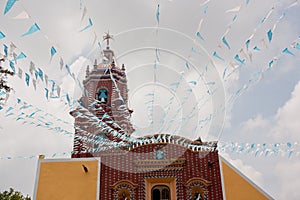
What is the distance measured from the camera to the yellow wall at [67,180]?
13953 millimetres

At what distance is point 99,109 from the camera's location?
20.0 m

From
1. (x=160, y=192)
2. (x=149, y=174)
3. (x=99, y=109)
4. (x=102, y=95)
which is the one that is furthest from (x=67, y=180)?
(x=102, y=95)

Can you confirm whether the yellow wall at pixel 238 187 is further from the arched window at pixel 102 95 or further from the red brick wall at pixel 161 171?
the arched window at pixel 102 95

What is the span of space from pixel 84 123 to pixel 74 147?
1.77 m

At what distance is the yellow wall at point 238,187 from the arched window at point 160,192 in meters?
2.73

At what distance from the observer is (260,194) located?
1378 cm

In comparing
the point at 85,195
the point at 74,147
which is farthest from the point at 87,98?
the point at 85,195

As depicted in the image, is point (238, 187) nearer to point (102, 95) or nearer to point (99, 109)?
point (99, 109)

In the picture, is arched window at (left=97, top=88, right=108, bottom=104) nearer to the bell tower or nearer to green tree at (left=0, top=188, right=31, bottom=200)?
the bell tower

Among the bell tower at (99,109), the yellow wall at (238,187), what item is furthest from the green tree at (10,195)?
the yellow wall at (238,187)

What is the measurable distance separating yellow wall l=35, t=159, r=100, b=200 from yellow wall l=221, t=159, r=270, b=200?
→ 6119 millimetres

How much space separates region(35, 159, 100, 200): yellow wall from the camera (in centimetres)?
1395

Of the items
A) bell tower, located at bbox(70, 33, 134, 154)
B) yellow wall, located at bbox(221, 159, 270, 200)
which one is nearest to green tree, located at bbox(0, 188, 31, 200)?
bell tower, located at bbox(70, 33, 134, 154)

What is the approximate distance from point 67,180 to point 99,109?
6.60 meters
